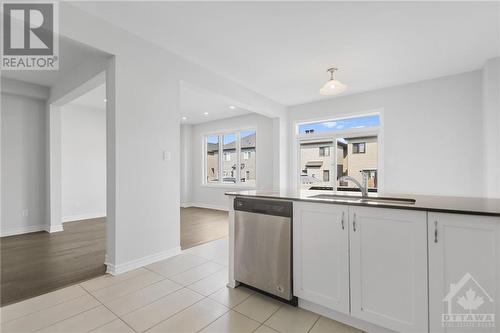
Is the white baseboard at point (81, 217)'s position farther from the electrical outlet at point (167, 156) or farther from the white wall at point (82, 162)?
the electrical outlet at point (167, 156)

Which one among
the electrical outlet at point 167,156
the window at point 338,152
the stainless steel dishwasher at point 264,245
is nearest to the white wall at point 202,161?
the window at point 338,152

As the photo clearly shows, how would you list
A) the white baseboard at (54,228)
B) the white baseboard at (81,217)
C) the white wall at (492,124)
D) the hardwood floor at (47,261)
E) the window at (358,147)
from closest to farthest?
the hardwood floor at (47,261) → the white wall at (492,124) → the white baseboard at (54,228) → the window at (358,147) → the white baseboard at (81,217)

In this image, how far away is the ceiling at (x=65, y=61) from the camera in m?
2.55

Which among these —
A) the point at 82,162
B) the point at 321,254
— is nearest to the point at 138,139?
the point at 321,254

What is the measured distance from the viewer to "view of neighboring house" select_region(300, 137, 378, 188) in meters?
4.88

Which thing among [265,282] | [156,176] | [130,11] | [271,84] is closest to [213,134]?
[271,84]

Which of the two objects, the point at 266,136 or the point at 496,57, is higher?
the point at 496,57

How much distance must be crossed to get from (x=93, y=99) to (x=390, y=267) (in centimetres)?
615

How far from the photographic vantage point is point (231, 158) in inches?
282

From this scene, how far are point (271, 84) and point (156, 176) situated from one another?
110 inches

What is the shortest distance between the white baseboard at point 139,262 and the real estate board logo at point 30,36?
251 centimetres

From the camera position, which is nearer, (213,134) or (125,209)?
(125,209)

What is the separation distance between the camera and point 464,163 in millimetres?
3877

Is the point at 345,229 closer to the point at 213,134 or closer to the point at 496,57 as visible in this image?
the point at 496,57
